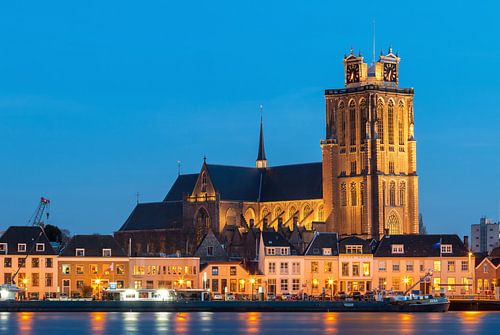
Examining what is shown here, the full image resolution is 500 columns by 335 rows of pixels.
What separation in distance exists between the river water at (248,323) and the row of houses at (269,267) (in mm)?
15618

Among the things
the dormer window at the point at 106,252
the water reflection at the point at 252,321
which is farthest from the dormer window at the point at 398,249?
the dormer window at the point at 106,252

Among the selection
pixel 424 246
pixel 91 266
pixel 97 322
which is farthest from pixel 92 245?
pixel 97 322

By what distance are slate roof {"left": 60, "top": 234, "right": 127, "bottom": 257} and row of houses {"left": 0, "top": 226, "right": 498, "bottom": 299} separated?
0.10m

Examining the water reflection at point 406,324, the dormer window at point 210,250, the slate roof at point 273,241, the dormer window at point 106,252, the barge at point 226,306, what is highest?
the slate roof at point 273,241

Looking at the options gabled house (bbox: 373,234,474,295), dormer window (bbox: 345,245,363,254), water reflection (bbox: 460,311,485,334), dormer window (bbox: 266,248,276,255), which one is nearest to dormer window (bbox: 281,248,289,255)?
dormer window (bbox: 266,248,276,255)

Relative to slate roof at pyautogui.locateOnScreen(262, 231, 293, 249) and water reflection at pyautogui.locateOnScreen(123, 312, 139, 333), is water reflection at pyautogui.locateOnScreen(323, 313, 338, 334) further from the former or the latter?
slate roof at pyautogui.locateOnScreen(262, 231, 293, 249)

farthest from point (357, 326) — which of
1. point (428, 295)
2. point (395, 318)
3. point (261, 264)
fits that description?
point (261, 264)

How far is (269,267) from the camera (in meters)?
172

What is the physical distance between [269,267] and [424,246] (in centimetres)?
1558

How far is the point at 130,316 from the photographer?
145750 mm

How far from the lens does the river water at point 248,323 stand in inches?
4754

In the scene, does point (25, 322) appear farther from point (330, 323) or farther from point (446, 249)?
point (446, 249)

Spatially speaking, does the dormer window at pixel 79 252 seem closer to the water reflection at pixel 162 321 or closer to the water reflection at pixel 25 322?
the water reflection at pixel 162 321

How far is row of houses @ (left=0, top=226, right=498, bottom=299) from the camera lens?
16725cm
